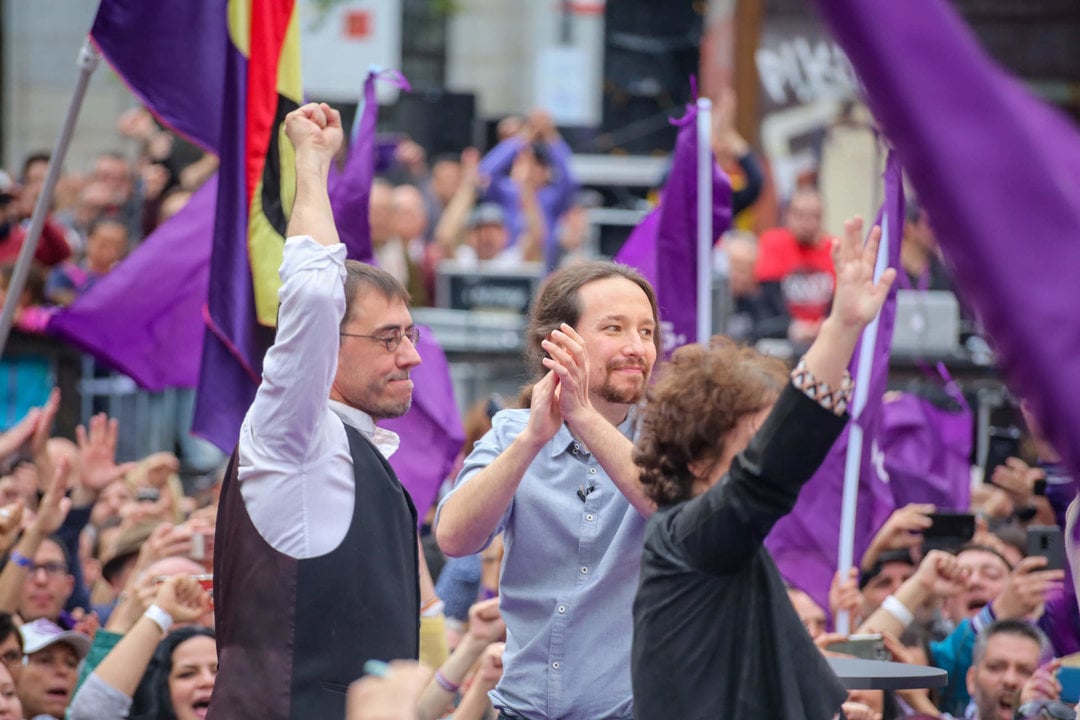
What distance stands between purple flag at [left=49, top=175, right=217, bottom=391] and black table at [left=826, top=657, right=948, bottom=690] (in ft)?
11.6

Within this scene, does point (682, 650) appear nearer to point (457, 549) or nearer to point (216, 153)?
point (457, 549)

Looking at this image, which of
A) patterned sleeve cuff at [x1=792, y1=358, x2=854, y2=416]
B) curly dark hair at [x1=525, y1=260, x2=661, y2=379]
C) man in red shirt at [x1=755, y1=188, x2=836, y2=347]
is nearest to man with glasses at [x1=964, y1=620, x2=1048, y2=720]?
curly dark hair at [x1=525, y1=260, x2=661, y2=379]

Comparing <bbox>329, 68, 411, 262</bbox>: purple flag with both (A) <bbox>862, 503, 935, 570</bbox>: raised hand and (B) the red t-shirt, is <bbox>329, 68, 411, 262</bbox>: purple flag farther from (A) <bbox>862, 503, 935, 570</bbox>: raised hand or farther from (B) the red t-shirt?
(B) the red t-shirt

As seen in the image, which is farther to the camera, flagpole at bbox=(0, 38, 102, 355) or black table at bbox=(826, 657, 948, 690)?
flagpole at bbox=(0, 38, 102, 355)

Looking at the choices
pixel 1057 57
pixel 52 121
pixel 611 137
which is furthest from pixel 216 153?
pixel 52 121

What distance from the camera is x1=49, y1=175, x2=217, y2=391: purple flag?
689 cm

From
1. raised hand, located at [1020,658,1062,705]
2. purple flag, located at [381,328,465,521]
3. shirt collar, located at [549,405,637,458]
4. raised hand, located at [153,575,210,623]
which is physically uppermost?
shirt collar, located at [549,405,637,458]

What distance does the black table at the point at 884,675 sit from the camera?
3.92 m

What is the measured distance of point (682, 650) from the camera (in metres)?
3.02

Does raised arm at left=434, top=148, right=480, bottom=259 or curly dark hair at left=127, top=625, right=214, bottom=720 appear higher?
raised arm at left=434, top=148, right=480, bottom=259

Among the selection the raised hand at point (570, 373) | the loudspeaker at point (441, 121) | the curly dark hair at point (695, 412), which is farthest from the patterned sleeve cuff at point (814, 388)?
the loudspeaker at point (441, 121)

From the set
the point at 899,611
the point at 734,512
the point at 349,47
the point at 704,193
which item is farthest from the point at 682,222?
the point at 349,47

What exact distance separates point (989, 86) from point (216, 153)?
4.46 meters

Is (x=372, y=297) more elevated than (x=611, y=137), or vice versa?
(x=611, y=137)
